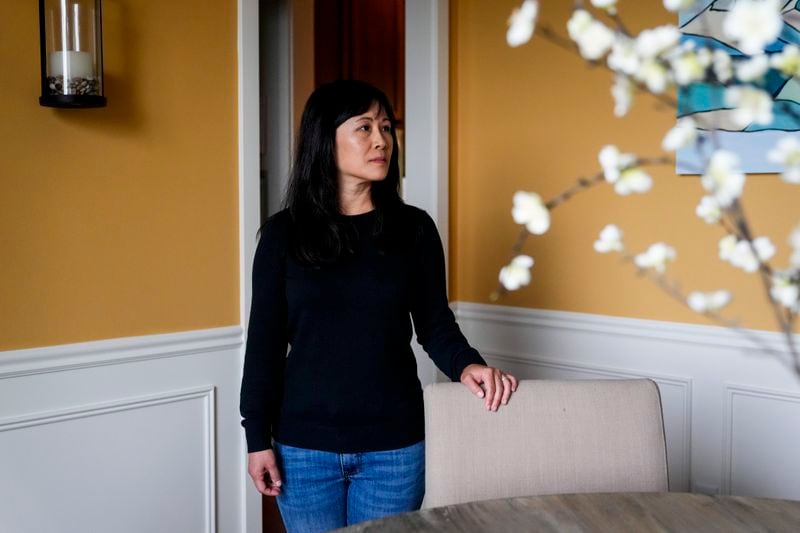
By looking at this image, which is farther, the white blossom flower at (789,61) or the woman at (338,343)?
the woman at (338,343)

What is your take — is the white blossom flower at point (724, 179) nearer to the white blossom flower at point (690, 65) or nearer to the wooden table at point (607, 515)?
the white blossom flower at point (690, 65)

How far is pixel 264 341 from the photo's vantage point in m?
1.94

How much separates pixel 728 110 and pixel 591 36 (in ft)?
6.73

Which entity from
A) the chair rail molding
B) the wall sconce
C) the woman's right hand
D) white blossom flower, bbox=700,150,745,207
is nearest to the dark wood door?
the chair rail molding

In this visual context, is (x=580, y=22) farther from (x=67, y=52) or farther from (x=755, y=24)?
(x=67, y=52)

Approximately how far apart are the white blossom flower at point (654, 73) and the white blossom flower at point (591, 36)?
A: 31 mm

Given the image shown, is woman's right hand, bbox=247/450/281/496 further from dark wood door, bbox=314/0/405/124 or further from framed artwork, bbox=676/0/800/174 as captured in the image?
dark wood door, bbox=314/0/405/124

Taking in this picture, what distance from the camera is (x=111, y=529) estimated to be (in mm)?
2389

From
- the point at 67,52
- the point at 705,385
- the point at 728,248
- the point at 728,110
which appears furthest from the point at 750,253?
the point at 705,385

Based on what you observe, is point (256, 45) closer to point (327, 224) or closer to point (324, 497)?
point (327, 224)

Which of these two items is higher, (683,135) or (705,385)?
(683,135)

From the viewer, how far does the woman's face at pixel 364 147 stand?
1958mm

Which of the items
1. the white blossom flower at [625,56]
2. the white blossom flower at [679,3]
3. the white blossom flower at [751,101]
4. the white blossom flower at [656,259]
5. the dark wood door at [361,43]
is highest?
the dark wood door at [361,43]

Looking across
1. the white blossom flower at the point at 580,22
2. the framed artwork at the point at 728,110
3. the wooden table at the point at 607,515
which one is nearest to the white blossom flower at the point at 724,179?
the white blossom flower at the point at 580,22
